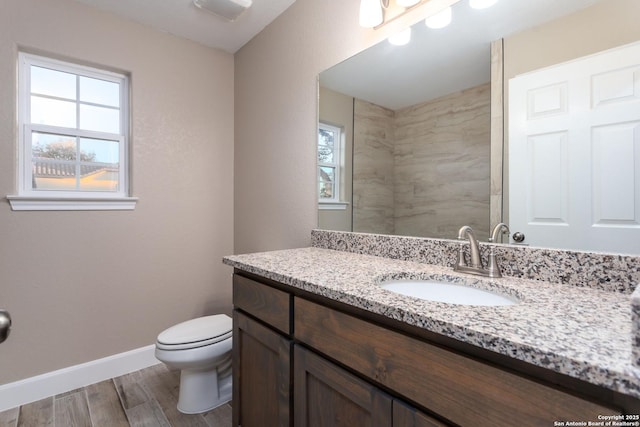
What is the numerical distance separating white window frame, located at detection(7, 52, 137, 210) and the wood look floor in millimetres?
1149

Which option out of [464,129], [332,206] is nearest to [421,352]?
[464,129]

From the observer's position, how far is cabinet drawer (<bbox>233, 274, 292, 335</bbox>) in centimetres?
106

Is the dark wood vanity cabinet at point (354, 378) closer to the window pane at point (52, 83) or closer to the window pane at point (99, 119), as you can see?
the window pane at point (99, 119)

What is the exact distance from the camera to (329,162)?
1752mm

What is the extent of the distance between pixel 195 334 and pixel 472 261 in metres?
1.46

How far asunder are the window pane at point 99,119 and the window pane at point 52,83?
0.36 feet

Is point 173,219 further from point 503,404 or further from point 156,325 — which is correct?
point 503,404

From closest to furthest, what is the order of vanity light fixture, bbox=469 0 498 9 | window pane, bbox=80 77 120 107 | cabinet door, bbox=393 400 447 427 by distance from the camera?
cabinet door, bbox=393 400 447 427 < vanity light fixture, bbox=469 0 498 9 < window pane, bbox=80 77 120 107

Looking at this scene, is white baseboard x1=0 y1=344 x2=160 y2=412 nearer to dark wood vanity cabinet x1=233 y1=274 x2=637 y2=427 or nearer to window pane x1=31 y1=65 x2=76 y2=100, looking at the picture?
dark wood vanity cabinet x1=233 y1=274 x2=637 y2=427

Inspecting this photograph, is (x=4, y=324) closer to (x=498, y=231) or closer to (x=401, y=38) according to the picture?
(x=498, y=231)

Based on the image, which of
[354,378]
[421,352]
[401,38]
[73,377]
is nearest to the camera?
[421,352]

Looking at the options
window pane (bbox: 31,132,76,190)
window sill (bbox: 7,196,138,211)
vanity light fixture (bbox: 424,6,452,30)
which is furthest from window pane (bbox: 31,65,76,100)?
vanity light fixture (bbox: 424,6,452,30)

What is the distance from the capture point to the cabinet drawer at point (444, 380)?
0.50m

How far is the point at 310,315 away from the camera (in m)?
0.96
